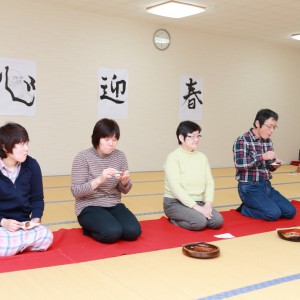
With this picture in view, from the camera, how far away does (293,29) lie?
7719 mm

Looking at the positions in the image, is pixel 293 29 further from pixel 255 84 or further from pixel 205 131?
pixel 205 131

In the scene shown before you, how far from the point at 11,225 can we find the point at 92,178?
788 millimetres

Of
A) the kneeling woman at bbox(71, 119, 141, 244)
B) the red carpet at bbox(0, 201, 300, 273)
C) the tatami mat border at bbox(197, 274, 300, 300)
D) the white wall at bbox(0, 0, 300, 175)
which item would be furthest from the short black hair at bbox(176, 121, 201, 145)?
the white wall at bbox(0, 0, 300, 175)

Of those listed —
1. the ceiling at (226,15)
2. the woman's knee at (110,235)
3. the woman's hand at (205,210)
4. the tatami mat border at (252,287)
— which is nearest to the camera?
the tatami mat border at (252,287)

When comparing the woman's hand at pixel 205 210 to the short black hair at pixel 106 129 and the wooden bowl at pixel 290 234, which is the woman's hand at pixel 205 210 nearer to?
the wooden bowl at pixel 290 234

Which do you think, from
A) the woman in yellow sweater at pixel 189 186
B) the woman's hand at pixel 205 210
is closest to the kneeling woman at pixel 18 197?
the woman in yellow sweater at pixel 189 186

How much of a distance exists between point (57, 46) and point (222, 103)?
339cm

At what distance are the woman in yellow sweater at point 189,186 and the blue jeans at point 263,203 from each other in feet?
1.96

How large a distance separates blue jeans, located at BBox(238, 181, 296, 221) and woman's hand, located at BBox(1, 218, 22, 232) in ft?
7.58

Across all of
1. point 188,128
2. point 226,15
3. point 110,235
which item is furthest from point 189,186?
point 226,15

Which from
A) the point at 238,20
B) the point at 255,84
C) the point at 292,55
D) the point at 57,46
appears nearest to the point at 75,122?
the point at 57,46

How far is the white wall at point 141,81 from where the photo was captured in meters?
6.55

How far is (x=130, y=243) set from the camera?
3354 mm

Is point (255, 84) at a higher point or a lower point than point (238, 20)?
lower
